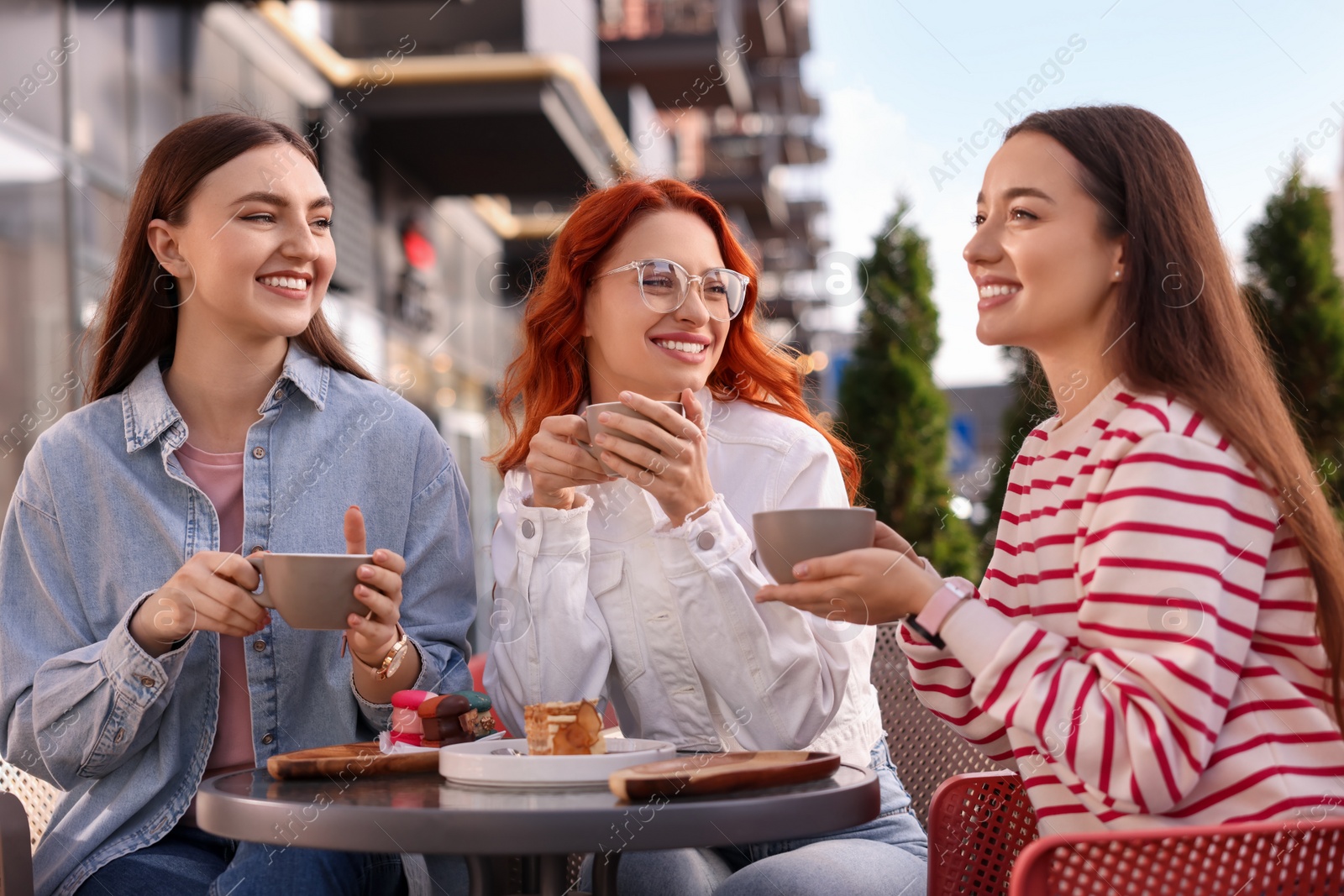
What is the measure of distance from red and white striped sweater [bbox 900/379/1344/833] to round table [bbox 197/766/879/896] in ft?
0.87

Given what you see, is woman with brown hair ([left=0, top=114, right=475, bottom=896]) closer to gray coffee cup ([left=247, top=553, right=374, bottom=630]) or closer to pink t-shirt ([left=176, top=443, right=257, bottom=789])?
pink t-shirt ([left=176, top=443, right=257, bottom=789])

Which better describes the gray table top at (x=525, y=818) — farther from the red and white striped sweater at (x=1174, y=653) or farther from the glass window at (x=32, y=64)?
the glass window at (x=32, y=64)

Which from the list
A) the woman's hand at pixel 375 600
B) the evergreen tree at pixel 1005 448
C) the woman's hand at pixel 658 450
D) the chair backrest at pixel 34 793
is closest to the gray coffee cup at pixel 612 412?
the woman's hand at pixel 658 450

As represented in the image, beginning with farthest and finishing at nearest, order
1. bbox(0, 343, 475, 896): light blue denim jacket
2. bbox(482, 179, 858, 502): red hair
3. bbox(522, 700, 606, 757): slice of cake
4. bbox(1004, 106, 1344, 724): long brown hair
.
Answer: bbox(482, 179, 858, 502): red hair < bbox(0, 343, 475, 896): light blue denim jacket < bbox(522, 700, 606, 757): slice of cake < bbox(1004, 106, 1344, 724): long brown hair

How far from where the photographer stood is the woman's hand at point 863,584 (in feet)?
5.20

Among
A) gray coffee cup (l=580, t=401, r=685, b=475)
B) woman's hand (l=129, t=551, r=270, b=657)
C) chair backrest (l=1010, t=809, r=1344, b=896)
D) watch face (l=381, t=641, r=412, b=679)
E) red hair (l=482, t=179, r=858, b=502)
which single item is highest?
red hair (l=482, t=179, r=858, b=502)

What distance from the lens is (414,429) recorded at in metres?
2.60

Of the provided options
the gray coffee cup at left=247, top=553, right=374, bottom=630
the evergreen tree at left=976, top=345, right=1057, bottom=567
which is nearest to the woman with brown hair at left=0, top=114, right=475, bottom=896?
the gray coffee cup at left=247, top=553, right=374, bottom=630

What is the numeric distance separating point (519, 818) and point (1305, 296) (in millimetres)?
7619

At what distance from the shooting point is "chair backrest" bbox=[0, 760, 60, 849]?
2.30m

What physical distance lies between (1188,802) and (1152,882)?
149 mm

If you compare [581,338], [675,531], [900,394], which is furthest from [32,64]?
[675,531]

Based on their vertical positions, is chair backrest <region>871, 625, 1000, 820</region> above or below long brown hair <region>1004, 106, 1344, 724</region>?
below

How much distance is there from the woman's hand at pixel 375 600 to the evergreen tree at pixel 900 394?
217 inches
